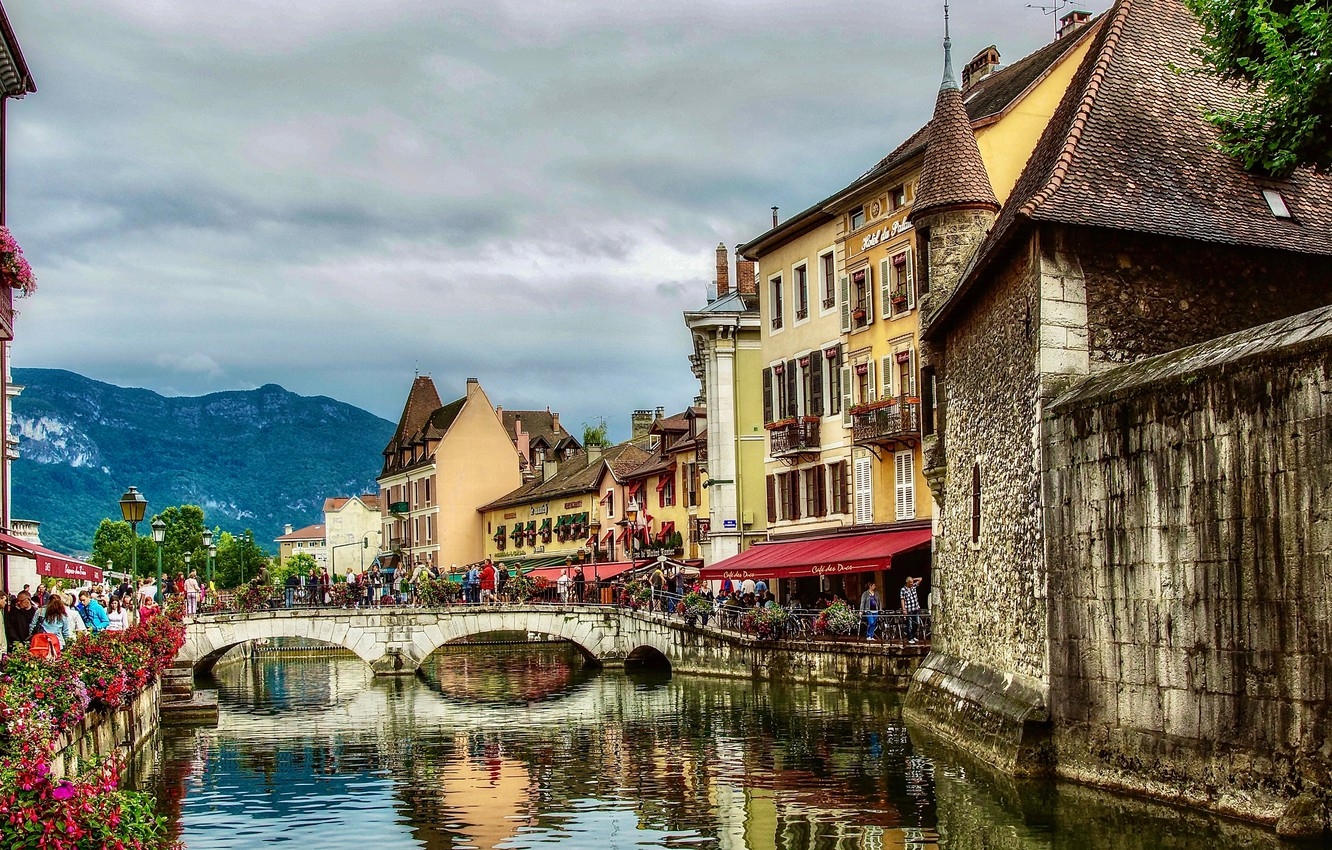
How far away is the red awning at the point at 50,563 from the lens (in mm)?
20656

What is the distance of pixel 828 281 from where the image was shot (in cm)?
4631

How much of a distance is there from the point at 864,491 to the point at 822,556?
316 centimetres

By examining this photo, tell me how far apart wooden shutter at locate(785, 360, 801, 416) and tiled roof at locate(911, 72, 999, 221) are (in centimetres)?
1955

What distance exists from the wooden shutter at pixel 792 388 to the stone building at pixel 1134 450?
20.3 metres

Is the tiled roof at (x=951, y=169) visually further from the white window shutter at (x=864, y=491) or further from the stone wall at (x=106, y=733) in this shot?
the white window shutter at (x=864, y=491)

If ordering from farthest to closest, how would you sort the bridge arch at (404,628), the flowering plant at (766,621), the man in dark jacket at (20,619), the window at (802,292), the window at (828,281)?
1. the bridge arch at (404,628)
2. the window at (802,292)
3. the window at (828,281)
4. the flowering plant at (766,621)
5. the man in dark jacket at (20,619)

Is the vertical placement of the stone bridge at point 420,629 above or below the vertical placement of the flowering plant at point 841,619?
below

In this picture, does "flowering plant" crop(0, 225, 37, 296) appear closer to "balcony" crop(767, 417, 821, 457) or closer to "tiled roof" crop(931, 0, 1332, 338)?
"tiled roof" crop(931, 0, 1332, 338)

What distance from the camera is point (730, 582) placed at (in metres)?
51.6

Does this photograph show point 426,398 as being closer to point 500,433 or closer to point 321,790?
point 500,433

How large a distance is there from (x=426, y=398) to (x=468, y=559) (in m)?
14.0

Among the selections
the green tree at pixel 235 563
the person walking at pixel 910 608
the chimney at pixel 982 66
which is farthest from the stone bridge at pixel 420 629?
the green tree at pixel 235 563

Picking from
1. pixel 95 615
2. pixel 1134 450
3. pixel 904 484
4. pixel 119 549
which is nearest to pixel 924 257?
pixel 904 484

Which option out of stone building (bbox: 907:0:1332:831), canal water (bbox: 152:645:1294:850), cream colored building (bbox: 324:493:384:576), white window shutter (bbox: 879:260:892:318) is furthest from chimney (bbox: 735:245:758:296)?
cream colored building (bbox: 324:493:384:576)
